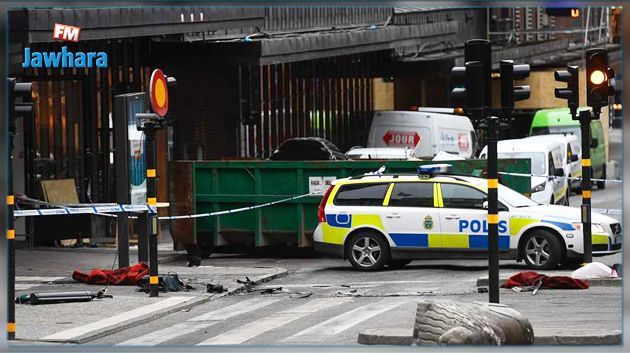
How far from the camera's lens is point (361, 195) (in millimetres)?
22594

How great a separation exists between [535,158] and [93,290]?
1634 centimetres

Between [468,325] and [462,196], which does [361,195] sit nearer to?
[462,196]

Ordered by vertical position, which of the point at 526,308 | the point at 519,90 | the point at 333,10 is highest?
the point at 333,10

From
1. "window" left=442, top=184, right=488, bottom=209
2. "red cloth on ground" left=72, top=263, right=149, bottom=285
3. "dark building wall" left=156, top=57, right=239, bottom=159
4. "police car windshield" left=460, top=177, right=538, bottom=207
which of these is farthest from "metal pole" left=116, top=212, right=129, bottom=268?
"dark building wall" left=156, top=57, right=239, bottom=159

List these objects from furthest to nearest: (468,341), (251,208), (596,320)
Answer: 1. (251,208)
2. (596,320)
3. (468,341)

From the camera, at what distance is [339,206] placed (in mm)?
22562

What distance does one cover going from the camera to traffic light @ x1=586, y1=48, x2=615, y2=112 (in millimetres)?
19531

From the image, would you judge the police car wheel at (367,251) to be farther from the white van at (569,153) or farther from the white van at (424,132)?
the white van at (424,132)

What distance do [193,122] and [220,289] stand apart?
15.8 metres

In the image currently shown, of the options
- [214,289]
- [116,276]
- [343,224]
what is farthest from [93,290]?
[343,224]

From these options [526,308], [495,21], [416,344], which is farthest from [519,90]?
[495,21]

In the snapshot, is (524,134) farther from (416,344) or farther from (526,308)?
(416,344)

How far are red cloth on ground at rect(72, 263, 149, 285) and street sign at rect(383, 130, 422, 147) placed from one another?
66.6 feet

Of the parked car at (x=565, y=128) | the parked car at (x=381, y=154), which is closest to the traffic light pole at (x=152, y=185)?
the parked car at (x=381, y=154)
